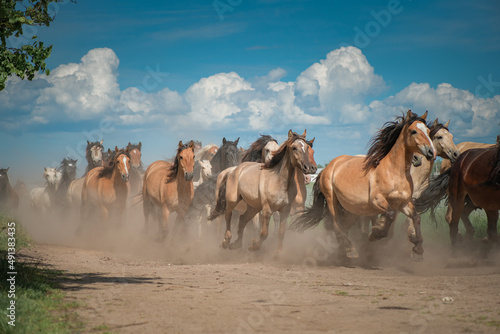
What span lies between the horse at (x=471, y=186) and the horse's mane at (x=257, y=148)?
3.99m

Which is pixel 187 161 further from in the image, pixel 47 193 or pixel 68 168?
pixel 47 193

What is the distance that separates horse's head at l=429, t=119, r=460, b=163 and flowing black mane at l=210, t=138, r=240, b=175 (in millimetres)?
6021

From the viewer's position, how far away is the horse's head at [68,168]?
20250mm

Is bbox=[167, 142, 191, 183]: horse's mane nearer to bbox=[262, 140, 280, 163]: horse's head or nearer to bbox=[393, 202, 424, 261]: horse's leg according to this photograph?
bbox=[262, 140, 280, 163]: horse's head

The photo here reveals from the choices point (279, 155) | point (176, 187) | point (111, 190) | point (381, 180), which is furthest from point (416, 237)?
point (111, 190)

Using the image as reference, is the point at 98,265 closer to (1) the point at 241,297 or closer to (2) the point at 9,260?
(2) the point at 9,260

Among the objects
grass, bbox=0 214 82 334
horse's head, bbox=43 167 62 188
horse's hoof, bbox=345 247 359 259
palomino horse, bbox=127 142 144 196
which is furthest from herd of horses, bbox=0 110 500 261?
horse's head, bbox=43 167 62 188

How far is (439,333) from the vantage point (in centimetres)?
454

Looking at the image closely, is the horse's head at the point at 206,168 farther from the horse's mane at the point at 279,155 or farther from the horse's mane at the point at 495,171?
the horse's mane at the point at 495,171

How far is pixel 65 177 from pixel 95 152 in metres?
3.02

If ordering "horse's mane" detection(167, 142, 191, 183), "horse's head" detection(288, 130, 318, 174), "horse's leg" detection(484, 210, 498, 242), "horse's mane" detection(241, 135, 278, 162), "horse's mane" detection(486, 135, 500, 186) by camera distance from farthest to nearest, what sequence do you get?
1. "horse's mane" detection(241, 135, 278, 162)
2. "horse's mane" detection(167, 142, 191, 183)
3. "horse's leg" detection(484, 210, 498, 242)
4. "horse's head" detection(288, 130, 318, 174)
5. "horse's mane" detection(486, 135, 500, 186)

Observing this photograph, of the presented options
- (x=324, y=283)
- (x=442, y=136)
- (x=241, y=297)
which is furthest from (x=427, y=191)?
(x=241, y=297)

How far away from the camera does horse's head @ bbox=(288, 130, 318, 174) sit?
31.6ft

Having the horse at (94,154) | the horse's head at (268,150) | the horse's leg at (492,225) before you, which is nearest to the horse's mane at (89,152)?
the horse at (94,154)
